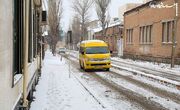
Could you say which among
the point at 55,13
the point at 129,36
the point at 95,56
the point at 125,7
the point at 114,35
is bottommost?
the point at 95,56

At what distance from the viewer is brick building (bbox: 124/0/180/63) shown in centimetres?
3584

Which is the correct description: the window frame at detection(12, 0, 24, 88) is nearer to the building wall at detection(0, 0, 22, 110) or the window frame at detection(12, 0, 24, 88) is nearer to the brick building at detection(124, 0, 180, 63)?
the building wall at detection(0, 0, 22, 110)

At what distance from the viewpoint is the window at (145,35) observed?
42344 millimetres

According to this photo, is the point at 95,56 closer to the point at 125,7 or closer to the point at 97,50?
the point at 97,50

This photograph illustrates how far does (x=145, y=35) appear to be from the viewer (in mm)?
44031

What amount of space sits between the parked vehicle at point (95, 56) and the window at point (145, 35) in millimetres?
15558

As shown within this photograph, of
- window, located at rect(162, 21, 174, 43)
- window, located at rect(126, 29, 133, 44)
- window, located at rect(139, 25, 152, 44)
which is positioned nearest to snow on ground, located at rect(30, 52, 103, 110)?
window, located at rect(162, 21, 174, 43)

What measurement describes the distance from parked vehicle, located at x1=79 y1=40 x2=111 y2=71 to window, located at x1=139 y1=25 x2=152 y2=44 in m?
15.6

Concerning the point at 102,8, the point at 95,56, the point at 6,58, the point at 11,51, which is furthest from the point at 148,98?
the point at 102,8

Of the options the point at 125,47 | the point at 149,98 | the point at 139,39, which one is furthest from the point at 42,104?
the point at 125,47

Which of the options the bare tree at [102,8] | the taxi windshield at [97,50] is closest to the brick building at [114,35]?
the bare tree at [102,8]

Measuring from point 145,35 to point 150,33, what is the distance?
6.13ft

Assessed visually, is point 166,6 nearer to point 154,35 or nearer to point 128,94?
point 154,35

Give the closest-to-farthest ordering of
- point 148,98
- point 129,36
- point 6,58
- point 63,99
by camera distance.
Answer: point 6,58
point 63,99
point 148,98
point 129,36
